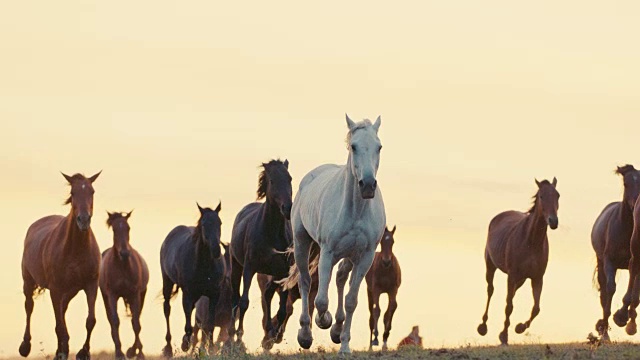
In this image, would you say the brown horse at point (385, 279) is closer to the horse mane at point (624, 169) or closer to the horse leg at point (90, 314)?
the horse mane at point (624, 169)

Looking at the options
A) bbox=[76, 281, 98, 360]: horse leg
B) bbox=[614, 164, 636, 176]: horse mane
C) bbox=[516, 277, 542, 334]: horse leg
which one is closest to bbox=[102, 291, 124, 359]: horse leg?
bbox=[76, 281, 98, 360]: horse leg

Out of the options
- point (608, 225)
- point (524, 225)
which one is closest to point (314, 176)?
point (608, 225)

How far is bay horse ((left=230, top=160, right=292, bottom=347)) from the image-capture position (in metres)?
20.4

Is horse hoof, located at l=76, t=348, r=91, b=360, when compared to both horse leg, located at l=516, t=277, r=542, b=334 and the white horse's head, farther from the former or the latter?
horse leg, located at l=516, t=277, r=542, b=334

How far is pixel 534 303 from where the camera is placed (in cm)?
2284

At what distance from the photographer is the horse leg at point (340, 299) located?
607 inches

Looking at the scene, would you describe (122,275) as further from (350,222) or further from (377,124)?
(377,124)

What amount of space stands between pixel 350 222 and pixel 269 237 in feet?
19.7

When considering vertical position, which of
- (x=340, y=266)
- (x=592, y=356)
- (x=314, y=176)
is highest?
(x=314, y=176)

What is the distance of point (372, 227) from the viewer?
1500 cm

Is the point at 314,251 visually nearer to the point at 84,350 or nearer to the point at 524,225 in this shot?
the point at 84,350

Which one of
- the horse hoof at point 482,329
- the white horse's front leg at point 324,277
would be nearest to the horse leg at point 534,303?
the horse hoof at point 482,329

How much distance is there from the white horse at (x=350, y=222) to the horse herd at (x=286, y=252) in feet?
0.04

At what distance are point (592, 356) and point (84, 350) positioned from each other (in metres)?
8.28
